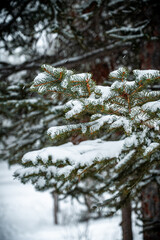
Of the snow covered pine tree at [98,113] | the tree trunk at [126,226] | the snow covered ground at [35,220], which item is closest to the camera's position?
the snow covered pine tree at [98,113]

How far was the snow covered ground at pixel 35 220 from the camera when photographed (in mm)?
10891

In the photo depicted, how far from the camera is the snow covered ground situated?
10.9 metres

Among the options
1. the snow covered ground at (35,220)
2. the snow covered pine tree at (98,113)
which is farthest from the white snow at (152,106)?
the snow covered ground at (35,220)

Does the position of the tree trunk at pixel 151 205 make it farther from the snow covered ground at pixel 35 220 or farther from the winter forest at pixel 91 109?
the snow covered ground at pixel 35 220

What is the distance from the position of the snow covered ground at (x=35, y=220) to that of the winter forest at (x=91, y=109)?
6.97 metres

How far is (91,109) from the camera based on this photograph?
1.24m

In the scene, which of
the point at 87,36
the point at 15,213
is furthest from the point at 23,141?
the point at 15,213

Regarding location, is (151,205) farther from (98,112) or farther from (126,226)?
(98,112)

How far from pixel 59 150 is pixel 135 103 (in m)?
0.64

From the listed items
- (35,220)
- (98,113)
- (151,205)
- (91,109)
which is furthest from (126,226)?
(35,220)

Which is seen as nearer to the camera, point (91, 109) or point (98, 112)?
point (91, 109)

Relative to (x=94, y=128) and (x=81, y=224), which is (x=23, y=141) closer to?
(x=94, y=128)

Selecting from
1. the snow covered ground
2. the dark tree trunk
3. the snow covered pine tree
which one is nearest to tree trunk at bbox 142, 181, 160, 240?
the dark tree trunk

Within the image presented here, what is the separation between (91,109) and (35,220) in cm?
1584
